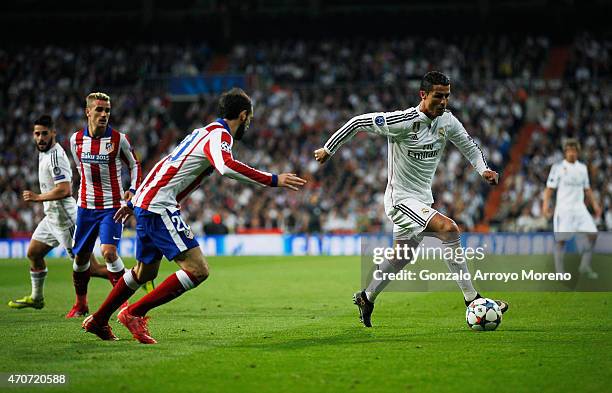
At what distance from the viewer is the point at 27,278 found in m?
17.9

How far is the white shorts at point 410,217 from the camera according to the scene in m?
9.34

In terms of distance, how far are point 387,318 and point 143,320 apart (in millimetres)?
3310

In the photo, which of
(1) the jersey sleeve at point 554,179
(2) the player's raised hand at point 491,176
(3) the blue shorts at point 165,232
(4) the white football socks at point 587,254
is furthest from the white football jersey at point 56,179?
(4) the white football socks at point 587,254

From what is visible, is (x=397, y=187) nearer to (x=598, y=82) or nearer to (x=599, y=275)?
(x=599, y=275)

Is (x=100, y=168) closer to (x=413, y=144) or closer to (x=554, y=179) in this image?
(x=413, y=144)

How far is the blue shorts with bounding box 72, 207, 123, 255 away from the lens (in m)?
10.6

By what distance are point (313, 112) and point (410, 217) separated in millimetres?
24395

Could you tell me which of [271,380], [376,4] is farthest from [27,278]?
[376,4]

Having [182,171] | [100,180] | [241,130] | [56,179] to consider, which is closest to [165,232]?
[182,171]

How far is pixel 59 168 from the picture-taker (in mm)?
11352

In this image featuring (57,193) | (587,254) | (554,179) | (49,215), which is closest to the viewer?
(57,193)

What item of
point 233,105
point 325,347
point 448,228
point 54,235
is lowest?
point 325,347

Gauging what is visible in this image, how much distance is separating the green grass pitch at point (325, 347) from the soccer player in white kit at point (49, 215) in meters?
0.39

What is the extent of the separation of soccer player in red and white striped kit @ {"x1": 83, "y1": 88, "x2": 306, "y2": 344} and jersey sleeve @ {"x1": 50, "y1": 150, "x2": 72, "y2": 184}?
333 centimetres
